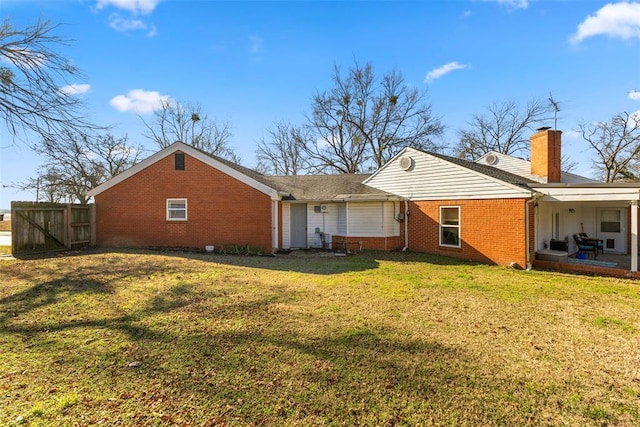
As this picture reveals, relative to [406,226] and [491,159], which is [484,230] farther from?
[491,159]

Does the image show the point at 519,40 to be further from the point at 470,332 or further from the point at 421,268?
the point at 470,332

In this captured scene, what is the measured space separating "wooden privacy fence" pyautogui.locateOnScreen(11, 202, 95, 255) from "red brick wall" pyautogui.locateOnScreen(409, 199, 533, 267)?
14789mm

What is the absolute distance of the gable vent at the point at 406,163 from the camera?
13693 millimetres

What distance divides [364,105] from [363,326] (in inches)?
1134

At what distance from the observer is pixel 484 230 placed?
456 inches

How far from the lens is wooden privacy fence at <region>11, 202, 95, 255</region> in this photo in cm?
1152

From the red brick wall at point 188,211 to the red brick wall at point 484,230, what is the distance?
677 cm

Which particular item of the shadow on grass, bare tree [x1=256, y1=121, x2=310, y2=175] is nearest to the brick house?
the shadow on grass

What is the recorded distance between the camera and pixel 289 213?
51.2 ft

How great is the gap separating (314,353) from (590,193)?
Answer: 34.8ft

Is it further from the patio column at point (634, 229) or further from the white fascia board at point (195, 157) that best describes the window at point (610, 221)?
the white fascia board at point (195, 157)

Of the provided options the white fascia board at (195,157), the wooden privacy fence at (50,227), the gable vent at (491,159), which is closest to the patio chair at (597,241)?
the gable vent at (491,159)

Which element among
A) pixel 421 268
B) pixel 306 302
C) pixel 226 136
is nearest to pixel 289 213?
pixel 421 268

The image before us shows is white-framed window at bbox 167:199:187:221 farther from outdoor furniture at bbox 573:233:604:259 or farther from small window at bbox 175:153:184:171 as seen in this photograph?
outdoor furniture at bbox 573:233:604:259
